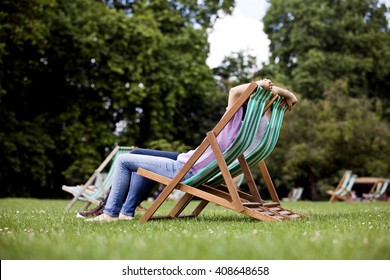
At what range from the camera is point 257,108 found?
4.98 metres

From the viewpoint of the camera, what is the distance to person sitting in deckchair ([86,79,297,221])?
5191 mm

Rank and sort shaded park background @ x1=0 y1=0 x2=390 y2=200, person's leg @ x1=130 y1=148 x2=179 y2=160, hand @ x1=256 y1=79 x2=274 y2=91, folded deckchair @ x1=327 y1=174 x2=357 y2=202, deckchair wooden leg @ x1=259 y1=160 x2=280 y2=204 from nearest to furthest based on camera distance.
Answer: hand @ x1=256 y1=79 x2=274 y2=91 < person's leg @ x1=130 y1=148 x2=179 y2=160 < deckchair wooden leg @ x1=259 y1=160 x2=280 y2=204 < folded deckchair @ x1=327 y1=174 x2=357 y2=202 < shaded park background @ x1=0 y1=0 x2=390 y2=200

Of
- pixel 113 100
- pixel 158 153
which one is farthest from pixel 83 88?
pixel 158 153

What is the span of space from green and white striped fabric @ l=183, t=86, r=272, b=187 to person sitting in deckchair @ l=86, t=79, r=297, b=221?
148 millimetres

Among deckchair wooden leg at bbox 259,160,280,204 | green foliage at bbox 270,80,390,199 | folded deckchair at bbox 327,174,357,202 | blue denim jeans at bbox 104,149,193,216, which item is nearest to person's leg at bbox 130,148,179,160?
blue denim jeans at bbox 104,149,193,216

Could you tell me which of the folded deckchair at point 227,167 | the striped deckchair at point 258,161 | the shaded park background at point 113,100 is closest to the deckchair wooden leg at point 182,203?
the striped deckchair at point 258,161

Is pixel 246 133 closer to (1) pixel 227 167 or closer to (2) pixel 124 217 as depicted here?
(1) pixel 227 167

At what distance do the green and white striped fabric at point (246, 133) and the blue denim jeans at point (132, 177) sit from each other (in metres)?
0.32

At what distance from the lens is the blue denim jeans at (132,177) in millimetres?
5363

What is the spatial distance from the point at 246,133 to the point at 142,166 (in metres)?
1.18

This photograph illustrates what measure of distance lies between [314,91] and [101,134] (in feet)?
40.6

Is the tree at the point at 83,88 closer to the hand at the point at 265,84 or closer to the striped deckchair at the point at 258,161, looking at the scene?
the striped deckchair at the point at 258,161

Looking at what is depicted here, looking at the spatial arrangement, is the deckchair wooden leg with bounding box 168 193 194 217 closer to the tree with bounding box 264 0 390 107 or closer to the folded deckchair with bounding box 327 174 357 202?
the folded deckchair with bounding box 327 174 357 202
